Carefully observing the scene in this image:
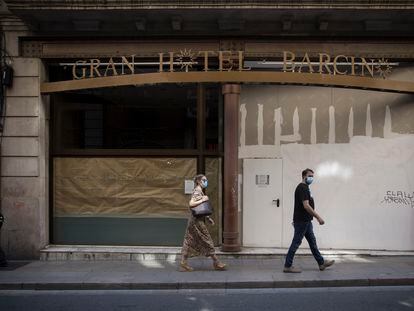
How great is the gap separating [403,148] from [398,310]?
4846mm

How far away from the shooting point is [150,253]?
10859 millimetres

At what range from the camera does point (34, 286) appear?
8891 millimetres

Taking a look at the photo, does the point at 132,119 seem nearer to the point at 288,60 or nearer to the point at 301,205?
the point at 288,60

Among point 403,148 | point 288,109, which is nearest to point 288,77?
point 288,109

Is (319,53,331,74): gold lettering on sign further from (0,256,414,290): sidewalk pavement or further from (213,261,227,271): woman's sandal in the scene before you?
(213,261,227,271): woman's sandal

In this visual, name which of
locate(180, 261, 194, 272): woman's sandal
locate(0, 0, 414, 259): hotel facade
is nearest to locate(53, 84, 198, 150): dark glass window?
locate(0, 0, 414, 259): hotel facade

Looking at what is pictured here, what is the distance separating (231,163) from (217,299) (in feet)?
11.1

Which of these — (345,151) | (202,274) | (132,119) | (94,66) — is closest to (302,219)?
(202,274)

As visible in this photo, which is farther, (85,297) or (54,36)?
(54,36)

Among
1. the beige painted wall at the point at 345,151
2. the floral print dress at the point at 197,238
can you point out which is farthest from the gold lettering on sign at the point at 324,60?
the floral print dress at the point at 197,238

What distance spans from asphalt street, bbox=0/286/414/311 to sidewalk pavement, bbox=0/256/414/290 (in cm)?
17

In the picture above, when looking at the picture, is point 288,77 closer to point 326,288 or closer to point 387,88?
point 387,88

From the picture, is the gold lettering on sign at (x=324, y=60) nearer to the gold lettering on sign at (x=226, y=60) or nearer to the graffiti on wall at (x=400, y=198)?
the gold lettering on sign at (x=226, y=60)

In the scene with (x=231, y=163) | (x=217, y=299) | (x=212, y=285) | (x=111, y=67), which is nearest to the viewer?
(x=217, y=299)
